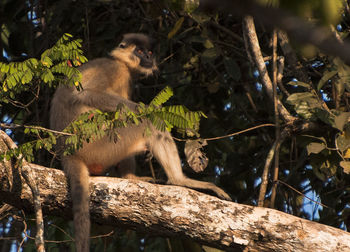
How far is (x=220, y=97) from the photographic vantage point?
15.3ft

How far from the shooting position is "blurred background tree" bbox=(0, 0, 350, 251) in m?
3.35

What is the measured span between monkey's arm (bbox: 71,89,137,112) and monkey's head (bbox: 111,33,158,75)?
875 millimetres

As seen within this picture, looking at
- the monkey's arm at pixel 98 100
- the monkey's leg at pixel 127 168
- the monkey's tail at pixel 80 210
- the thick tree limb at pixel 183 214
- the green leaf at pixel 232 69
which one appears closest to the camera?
the thick tree limb at pixel 183 214

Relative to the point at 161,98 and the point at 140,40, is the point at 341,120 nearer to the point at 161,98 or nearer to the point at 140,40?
the point at 161,98

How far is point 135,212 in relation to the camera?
8.55ft

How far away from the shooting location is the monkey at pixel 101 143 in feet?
8.78

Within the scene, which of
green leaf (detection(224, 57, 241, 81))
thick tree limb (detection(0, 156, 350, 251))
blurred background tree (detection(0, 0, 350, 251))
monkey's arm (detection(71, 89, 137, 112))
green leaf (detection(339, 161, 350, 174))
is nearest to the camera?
thick tree limb (detection(0, 156, 350, 251))

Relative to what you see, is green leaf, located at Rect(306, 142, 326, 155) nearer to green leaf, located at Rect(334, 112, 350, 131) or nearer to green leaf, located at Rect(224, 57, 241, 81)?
green leaf, located at Rect(334, 112, 350, 131)

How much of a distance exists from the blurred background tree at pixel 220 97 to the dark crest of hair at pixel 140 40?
0.34ft

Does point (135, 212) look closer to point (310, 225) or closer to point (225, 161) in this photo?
point (310, 225)

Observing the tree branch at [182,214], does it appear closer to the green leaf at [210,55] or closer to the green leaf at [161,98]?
the green leaf at [161,98]

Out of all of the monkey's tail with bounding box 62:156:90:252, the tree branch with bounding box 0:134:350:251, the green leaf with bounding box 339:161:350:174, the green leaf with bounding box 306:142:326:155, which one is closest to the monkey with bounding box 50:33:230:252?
the monkey's tail with bounding box 62:156:90:252

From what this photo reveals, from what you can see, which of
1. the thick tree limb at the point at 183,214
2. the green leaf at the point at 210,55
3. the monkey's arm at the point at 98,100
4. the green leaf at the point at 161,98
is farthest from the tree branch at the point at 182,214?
the green leaf at the point at 210,55

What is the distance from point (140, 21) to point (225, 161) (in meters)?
1.79
